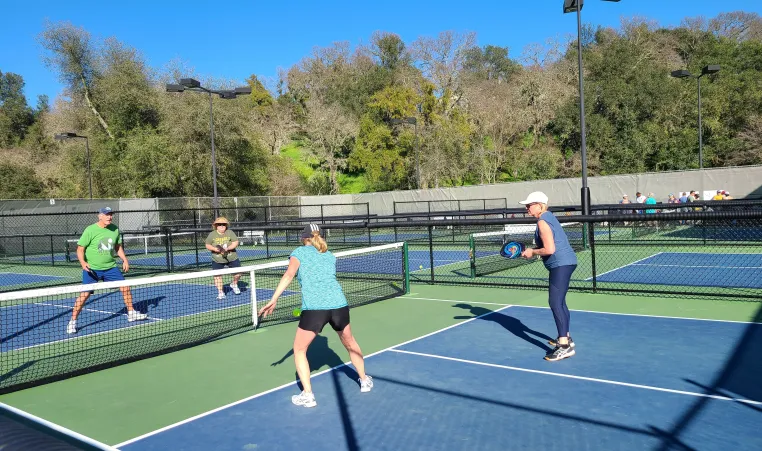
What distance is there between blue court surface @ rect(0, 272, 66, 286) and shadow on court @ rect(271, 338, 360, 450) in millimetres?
13047

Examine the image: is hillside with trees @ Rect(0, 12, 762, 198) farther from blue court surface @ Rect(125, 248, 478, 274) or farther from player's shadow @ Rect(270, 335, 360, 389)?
player's shadow @ Rect(270, 335, 360, 389)

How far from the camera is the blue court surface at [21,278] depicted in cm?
1705

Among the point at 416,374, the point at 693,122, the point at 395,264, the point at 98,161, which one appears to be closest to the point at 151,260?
the point at 395,264

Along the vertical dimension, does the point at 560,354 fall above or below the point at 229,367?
above

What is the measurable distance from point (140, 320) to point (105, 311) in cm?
182

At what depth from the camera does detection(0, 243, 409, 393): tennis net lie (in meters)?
7.44

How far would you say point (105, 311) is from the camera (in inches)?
451

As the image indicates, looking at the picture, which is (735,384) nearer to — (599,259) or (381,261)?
(381,261)

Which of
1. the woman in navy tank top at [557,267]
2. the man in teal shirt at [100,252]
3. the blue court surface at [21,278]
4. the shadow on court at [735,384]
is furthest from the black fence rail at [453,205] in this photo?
the woman in navy tank top at [557,267]

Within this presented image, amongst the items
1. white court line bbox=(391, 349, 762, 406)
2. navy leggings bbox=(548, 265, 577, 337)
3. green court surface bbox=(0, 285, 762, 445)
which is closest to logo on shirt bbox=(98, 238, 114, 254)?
green court surface bbox=(0, 285, 762, 445)

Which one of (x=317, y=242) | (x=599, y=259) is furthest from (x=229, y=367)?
(x=599, y=259)

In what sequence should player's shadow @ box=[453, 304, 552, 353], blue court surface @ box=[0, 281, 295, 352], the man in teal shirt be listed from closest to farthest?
player's shadow @ box=[453, 304, 552, 353], blue court surface @ box=[0, 281, 295, 352], the man in teal shirt

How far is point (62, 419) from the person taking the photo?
5531mm

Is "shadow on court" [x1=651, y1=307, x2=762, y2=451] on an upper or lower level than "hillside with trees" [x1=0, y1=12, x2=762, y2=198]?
lower
